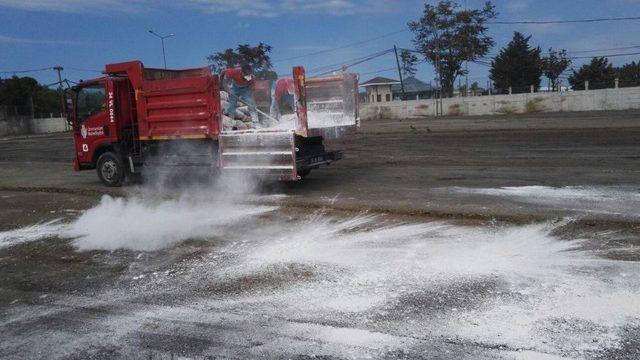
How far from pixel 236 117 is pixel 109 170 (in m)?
3.49

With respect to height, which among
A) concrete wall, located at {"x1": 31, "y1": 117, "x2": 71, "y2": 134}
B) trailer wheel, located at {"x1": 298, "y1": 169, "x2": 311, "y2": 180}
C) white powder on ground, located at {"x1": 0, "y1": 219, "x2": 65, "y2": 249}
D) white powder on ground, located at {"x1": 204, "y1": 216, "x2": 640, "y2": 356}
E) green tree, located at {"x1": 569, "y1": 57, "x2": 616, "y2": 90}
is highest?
green tree, located at {"x1": 569, "y1": 57, "x2": 616, "y2": 90}

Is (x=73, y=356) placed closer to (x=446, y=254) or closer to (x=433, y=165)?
(x=446, y=254)

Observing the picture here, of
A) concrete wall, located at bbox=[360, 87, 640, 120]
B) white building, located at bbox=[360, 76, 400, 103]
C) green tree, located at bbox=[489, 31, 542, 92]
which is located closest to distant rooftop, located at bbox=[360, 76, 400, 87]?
white building, located at bbox=[360, 76, 400, 103]

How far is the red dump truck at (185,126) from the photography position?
959 centimetres

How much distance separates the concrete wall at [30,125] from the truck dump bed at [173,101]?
4741 cm

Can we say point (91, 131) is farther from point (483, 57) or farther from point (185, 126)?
point (483, 57)

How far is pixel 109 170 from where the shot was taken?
471 inches

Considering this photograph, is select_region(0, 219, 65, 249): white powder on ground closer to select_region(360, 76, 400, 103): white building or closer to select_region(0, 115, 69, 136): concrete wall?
select_region(0, 115, 69, 136): concrete wall

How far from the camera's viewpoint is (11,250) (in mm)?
6914

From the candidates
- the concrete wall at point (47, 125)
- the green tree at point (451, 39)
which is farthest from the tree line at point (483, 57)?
the concrete wall at point (47, 125)

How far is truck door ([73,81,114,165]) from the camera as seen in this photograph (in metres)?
11.6

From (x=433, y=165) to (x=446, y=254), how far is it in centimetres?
718

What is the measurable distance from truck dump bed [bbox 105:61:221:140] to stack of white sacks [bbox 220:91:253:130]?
8.2 inches

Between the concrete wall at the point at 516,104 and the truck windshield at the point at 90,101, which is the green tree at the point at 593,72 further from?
the truck windshield at the point at 90,101
